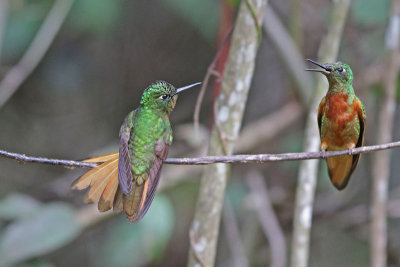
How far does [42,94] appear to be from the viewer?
4867 mm

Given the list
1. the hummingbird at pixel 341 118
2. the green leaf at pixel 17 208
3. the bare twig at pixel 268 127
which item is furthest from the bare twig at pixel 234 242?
the hummingbird at pixel 341 118

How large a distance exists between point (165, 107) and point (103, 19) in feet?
7.30

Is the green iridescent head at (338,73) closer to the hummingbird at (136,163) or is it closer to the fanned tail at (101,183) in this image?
the hummingbird at (136,163)

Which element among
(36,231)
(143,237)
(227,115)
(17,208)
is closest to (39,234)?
(36,231)

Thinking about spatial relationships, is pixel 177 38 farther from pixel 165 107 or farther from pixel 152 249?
pixel 165 107

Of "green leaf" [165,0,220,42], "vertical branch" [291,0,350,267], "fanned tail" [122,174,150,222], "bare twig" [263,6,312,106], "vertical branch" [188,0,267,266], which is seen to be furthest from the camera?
"green leaf" [165,0,220,42]

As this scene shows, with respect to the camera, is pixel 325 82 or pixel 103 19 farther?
pixel 103 19

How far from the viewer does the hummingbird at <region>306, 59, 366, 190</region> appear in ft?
6.77

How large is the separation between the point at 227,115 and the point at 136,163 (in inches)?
21.4

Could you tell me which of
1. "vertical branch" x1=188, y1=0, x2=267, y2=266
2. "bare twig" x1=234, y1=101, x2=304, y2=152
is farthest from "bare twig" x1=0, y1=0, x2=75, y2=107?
"vertical branch" x1=188, y1=0, x2=267, y2=266

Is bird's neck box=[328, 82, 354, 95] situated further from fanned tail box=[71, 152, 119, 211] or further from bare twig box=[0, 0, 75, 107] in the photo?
bare twig box=[0, 0, 75, 107]

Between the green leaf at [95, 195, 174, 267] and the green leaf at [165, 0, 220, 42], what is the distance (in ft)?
4.99

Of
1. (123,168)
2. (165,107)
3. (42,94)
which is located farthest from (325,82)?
(42,94)

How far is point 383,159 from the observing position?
326 centimetres
